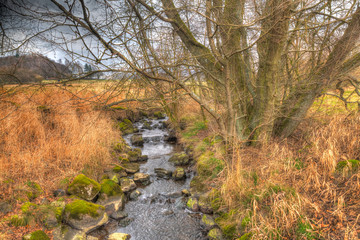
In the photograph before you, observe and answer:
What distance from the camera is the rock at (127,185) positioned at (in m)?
6.38

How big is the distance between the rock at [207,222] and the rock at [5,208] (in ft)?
12.8

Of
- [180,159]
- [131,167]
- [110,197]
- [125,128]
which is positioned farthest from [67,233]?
[125,128]

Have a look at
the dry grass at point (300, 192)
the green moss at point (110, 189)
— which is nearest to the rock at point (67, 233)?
the green moss at point (110, 189)

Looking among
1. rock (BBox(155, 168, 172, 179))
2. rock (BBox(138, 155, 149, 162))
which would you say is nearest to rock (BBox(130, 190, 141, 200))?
rock (BBox(155, 168, 172, 179))

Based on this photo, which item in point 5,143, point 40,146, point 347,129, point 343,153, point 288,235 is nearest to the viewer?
point 288,235

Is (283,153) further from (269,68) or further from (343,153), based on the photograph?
(269,68)

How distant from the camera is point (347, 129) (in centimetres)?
559

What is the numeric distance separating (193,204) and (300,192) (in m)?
2.54

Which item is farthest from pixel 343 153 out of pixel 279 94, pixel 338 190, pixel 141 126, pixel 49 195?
pixel 141 126

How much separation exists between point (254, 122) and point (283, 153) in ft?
4.88

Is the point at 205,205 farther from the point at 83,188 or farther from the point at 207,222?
the point at 83,188

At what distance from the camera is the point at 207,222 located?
4680 mm

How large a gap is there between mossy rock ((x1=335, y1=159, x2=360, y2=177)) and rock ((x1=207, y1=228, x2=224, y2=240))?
2674mm

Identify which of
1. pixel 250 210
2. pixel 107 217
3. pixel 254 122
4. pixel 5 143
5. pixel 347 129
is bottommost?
pixel 107 217
